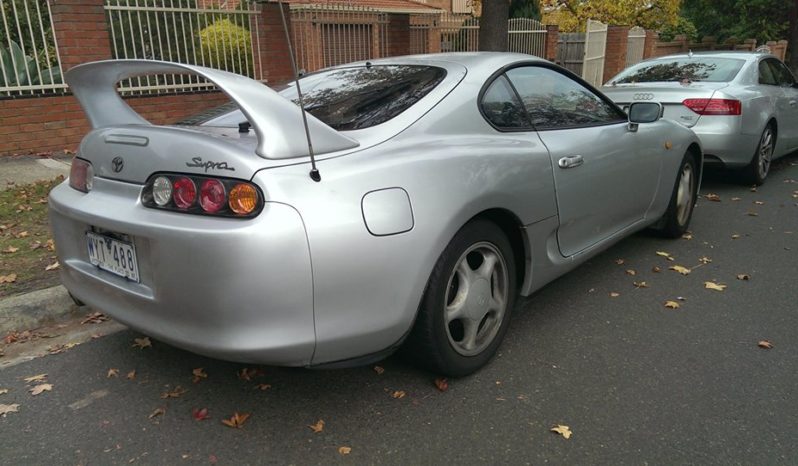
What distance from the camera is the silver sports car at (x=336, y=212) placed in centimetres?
214

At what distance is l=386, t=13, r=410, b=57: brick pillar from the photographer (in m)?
12.8

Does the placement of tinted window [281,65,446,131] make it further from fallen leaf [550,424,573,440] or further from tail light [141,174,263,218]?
fallen leaf [550,424,573,440]

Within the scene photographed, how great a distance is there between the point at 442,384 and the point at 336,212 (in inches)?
42.4

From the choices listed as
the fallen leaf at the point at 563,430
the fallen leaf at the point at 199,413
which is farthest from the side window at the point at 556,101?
the fallen leaf at the point at 199,413

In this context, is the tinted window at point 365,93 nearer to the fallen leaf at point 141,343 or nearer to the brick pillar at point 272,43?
the fallen leaf at point 141,343

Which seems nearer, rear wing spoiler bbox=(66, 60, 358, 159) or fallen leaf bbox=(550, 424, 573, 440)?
rear wing spoiler bbox=(66, 60, 358, 159)

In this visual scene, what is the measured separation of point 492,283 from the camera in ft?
9.91

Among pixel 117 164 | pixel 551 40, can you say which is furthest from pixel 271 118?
pixel 551 40

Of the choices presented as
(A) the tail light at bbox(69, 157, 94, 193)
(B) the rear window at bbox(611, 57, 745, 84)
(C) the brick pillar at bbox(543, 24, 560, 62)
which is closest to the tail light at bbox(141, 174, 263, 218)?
(A) the tail light at bbox(69, 157, 94, 193)

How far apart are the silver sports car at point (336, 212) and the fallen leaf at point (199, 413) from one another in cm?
47

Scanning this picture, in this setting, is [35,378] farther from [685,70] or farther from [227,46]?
[227,46]

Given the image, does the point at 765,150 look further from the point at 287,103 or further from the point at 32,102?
the point at 32,102

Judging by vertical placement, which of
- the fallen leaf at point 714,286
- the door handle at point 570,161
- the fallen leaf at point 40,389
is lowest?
the fallen leaf at point 714,286

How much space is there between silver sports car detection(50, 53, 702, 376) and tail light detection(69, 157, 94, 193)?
0.01 meters
